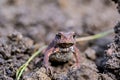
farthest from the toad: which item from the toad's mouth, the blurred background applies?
the blurred background

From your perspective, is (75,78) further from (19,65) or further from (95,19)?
(95,19)

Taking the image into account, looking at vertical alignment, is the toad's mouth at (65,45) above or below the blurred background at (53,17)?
below

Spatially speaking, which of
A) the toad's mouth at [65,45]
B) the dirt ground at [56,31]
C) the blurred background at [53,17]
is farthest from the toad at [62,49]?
the blurred background at [53,17]

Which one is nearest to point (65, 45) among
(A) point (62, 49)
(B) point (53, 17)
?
(A) point (62, 49)

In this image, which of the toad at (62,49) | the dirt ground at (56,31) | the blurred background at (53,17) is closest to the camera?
the dirt ground at (56,31)

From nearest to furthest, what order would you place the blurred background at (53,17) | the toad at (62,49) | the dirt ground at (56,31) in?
the dirt ground at (56,31) < the toad at (62,49) < the blurred background at (53,17)

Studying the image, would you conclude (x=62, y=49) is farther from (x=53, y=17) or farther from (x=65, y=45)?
(x=53, y=17)

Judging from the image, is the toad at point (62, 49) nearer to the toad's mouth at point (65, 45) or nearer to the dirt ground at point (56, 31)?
the toad's mouth at point (65, 45)

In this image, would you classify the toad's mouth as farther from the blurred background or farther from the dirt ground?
the blurred background
